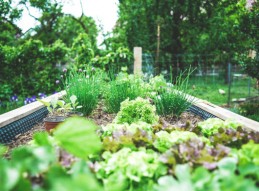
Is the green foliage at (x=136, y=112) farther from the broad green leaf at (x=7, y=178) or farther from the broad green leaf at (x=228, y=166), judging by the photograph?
the broad green leaf at (x=7, y=178)

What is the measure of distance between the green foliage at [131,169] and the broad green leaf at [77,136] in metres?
0.34

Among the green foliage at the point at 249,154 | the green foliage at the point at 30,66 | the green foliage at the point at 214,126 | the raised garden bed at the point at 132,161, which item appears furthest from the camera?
the green foliage at the point at 30,66

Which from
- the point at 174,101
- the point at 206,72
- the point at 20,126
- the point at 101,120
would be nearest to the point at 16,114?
the point at 20,126

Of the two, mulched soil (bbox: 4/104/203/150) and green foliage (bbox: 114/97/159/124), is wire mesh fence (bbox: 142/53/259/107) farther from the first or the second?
green foliage (bbox: 114/97/159/124)

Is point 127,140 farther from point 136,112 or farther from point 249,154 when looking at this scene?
point 136,112

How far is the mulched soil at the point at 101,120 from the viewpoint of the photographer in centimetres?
297

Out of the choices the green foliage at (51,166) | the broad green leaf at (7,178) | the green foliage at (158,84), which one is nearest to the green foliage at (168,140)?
the green foliage at (51,166)

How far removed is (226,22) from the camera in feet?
41.9

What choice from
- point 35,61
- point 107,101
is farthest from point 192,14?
point 107,101

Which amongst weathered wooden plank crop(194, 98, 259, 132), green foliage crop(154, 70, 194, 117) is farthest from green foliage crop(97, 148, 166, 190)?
green foliage crop(154, 70, 194, 117)

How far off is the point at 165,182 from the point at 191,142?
0.53 meters

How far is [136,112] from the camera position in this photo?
318cm

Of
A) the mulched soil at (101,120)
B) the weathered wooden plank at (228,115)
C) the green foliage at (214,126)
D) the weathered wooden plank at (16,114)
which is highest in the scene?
the green foliage at (214,126)

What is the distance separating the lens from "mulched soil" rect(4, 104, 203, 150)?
2973 millimetres
